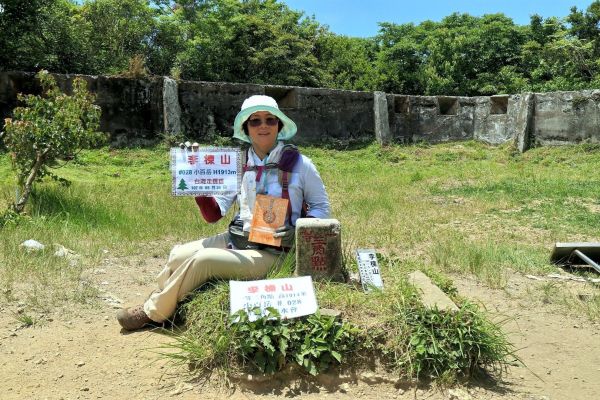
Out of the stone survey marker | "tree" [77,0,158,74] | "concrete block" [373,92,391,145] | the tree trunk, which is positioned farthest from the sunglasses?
"tree" [77,0,158,74]

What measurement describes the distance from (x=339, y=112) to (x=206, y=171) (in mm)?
11365

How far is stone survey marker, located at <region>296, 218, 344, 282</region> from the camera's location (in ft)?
11.2

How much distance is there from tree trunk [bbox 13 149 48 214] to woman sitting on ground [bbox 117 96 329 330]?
3.50 meters

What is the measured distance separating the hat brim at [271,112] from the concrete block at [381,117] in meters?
11.4

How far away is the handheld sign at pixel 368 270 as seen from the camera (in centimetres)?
354

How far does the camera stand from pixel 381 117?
15.1m

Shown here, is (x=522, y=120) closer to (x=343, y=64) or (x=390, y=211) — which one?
(x=390, y=211)

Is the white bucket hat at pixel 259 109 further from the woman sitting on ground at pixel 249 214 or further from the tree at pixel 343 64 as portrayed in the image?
the tree at pixel 343 64

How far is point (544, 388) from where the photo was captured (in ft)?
9.97

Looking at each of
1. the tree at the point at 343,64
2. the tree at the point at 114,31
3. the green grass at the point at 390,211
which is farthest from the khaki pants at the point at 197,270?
the tree at the point at 343,64

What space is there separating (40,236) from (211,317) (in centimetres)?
323

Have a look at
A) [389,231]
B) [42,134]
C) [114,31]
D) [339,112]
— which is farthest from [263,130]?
[114,31]

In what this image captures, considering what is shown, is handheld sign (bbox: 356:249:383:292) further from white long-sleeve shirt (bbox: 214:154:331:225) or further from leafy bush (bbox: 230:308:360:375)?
leafy bush (bbox: 230:308:360:375)

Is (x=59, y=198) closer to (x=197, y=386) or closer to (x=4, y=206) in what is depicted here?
(x=4, y=206)
